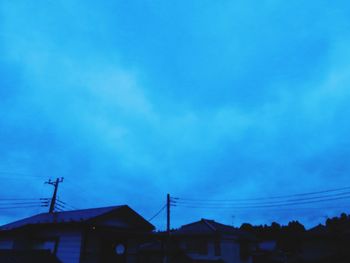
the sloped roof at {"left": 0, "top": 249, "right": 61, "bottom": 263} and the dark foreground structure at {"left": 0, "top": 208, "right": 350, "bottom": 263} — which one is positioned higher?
the dark foreground structure at {"left": 0, "top": 208, "right": 350, "bottom": 263}

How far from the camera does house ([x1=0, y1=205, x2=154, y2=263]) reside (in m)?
16.1

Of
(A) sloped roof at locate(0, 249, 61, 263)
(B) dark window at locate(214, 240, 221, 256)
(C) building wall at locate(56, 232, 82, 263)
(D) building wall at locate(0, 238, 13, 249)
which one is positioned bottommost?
(A) sloped roof at locate(0, 249, 61, 263)

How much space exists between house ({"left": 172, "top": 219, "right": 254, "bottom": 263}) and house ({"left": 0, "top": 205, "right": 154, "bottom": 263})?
40.9 feet

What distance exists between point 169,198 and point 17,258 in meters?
14.9

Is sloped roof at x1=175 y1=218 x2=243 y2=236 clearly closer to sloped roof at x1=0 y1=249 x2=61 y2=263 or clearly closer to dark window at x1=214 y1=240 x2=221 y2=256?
dark window at x1=214 y1=240 x2=221 y2=256

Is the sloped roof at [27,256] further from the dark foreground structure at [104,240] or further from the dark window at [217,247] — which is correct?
the dark window at [217,247]

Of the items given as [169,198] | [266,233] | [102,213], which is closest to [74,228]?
[102,213]

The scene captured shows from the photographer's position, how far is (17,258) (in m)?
13.9

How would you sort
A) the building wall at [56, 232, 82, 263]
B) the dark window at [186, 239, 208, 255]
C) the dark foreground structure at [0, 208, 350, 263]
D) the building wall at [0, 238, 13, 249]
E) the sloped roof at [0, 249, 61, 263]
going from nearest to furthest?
1. the sloped roof at [0, 249, 61, 263]
2. the building wall at [56, 232, 82, 263]
3. the dark foreground structure at [0, 208, 350, 263]
4. the building wall at [0, 238, 13, 249]
5. the dark window at [186, 239, 208, 255]

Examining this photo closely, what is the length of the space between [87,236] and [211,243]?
58.6ft

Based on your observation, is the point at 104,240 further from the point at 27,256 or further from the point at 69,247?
the point at 27,256

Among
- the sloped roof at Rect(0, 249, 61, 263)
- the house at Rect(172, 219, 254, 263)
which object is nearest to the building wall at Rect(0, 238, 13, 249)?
the sloped roof at Rect(0, 249, 61, 263)

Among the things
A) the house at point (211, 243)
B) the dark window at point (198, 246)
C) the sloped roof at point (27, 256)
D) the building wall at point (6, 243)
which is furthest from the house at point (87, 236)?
the dark window at point (198, 246)

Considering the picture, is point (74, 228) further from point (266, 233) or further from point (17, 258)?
point (266, 233)
